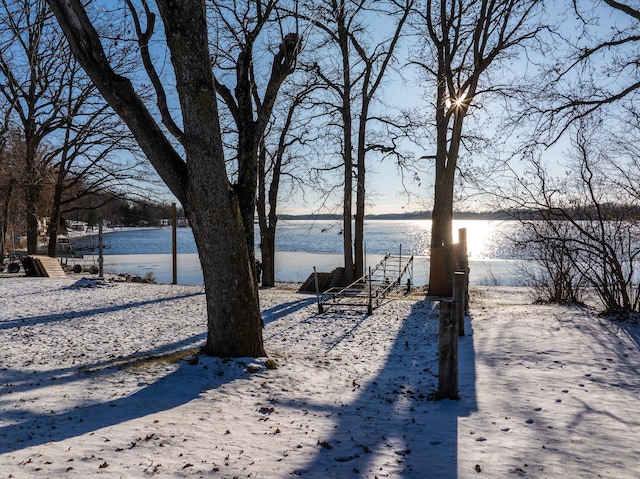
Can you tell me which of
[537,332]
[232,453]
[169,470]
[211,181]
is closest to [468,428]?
[232,453]

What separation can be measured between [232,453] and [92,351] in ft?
13.2

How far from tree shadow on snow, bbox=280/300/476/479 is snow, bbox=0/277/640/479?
19mm

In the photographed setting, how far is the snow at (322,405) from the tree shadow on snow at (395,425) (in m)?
0.02

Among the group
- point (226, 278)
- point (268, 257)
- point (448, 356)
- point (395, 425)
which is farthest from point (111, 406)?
point (268, 257)

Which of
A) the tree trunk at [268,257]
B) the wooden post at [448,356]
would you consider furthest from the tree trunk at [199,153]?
the tree trunk at [268,257]

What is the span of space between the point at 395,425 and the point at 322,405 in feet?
2.48

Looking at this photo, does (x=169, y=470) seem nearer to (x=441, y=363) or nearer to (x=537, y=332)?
(x=441, y=363)

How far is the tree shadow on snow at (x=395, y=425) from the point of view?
340 cm

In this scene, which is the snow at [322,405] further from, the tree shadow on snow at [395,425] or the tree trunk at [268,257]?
the tree trunk at [268,257]

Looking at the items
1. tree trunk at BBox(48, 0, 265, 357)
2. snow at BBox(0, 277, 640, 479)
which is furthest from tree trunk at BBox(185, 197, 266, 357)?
snow at BBox(0, 277, 640, 479)

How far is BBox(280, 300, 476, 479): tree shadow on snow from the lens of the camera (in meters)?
3.40

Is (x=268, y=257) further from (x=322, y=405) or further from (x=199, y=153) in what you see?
(x=322, y=405)

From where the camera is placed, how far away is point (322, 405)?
185 inches

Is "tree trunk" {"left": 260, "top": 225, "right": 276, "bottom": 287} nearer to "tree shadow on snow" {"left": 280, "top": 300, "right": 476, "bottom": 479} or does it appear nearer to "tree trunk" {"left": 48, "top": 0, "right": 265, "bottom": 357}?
"tree shadow on snow" {"left": 280, "top": 300, "right": 476, "bottom": 479}
